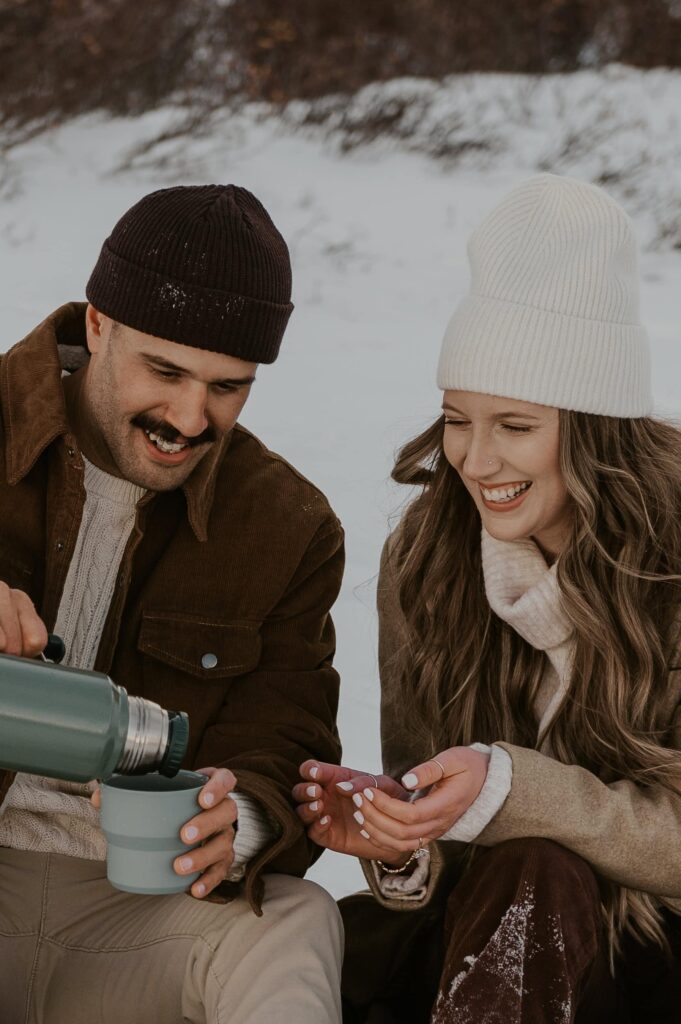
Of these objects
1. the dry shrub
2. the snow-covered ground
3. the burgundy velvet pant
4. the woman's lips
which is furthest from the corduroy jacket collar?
the dry shrub

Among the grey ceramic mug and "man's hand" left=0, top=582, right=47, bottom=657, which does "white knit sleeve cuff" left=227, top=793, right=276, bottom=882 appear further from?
"man's hand" left=0, top=582, right=47, bottom=657

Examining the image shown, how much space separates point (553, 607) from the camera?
7.25 feet

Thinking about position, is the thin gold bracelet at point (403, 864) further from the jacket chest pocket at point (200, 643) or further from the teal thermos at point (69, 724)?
the teal thermos at point (69, 724)

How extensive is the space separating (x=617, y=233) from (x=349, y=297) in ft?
10.9

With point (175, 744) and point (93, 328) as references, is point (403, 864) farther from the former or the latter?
point (93, 328)

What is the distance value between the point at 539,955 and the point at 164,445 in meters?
0.89

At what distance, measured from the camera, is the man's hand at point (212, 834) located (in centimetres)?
185

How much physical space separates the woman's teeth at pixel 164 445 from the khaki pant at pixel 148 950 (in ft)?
2.06

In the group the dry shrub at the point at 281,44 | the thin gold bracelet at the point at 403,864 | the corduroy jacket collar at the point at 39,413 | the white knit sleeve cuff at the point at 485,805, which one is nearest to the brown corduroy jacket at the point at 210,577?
the corduroy jacket collar at the point at 39,413

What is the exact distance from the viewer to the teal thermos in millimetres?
1693

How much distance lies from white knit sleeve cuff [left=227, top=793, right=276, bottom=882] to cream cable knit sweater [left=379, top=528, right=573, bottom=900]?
0.63 ft

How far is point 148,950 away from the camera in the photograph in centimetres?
211

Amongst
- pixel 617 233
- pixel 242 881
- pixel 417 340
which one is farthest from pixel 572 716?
pixel 417 340

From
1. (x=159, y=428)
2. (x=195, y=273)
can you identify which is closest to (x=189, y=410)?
(x=159, y=428)
